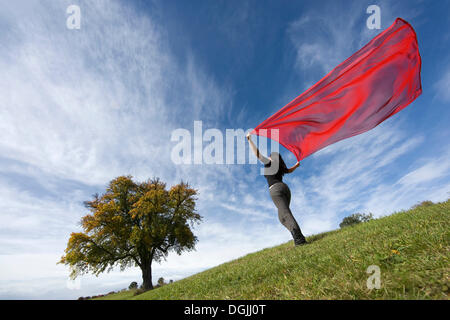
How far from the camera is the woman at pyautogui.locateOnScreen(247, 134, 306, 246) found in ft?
26.6

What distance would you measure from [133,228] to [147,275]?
6.52m

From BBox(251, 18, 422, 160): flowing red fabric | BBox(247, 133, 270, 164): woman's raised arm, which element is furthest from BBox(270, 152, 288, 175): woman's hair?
BBox(251, 18, 422, 160): flowing red fabric

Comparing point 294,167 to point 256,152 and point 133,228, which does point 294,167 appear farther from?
point 133,228

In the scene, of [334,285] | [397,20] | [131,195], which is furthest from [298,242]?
[131,195]

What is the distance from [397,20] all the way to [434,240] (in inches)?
255

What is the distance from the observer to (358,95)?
269 inches

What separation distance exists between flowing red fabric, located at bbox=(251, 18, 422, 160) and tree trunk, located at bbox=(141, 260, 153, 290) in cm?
2528

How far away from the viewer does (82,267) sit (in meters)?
23.5

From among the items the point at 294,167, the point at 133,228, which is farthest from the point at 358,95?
the point at 133,228

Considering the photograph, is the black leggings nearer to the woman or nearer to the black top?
the woman

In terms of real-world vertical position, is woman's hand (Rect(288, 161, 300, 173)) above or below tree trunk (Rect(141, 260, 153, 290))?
above

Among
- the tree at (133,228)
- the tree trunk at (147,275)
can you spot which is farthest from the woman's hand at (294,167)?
the tree trunk at (147,275)

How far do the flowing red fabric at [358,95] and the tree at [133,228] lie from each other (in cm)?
2132
